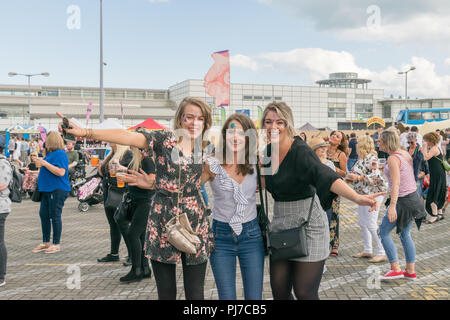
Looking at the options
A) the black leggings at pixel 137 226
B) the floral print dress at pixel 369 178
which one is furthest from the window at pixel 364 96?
the black leggings at pixel 137 226

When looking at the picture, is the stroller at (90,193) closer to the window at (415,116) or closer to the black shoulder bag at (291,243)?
the black shoulder bag at (291,243)

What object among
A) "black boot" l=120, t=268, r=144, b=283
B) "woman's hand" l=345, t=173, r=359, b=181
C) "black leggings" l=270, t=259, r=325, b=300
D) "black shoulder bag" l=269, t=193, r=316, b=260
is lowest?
"black boot" l=120, t=268, r=144, b=283

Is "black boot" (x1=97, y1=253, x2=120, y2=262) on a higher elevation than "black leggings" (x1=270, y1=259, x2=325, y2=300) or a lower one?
lower

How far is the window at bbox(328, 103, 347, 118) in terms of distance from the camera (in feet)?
233

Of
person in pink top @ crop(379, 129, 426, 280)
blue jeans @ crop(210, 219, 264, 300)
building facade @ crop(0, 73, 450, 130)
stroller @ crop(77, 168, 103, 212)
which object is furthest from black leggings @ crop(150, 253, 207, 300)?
building facade @ crop(0, 73, 450, 130)

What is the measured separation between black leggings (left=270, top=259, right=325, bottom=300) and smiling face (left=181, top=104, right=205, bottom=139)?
3.62 ft

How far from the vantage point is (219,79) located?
18.1m

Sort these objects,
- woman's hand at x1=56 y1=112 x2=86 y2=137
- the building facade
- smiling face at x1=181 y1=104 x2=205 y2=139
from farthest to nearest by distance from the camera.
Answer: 1. the building facade
2. smiling face at x1=181 y1=104 x2=205 y2=139
3. woman's hand at x1=56 y1=112 x2=86 y2=137

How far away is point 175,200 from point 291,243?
2.82 ft

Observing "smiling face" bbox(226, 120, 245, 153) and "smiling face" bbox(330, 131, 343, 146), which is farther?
"smiling face" bbox(330, 131, 343, 146)

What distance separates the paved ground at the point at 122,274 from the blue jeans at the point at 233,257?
159 cm

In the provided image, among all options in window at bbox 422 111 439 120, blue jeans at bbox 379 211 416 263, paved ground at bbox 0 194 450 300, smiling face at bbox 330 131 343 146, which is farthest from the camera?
window at bbox 422 111 439 120

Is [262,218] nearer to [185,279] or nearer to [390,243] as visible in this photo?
[185,279]

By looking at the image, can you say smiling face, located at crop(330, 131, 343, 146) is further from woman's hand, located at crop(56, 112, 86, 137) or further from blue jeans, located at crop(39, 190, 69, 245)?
woman's hand, located at crop(56, 112, 86, 137)
